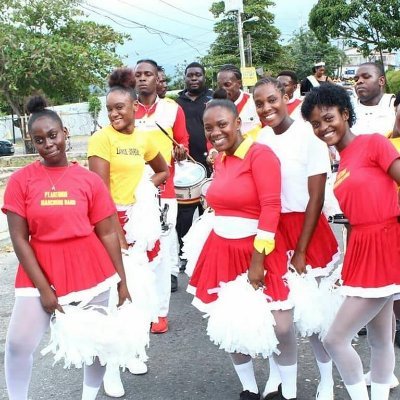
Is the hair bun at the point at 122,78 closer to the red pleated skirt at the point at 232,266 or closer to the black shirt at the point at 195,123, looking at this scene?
the red pleated skirt at the point at 232,266

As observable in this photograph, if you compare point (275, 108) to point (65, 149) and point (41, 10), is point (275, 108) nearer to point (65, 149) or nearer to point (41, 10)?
point (65, 149)

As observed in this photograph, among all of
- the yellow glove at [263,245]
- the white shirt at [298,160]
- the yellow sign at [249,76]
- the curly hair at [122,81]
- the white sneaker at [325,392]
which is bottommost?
the white sneaker at [325,392]

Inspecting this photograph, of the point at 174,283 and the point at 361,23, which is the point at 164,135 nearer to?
the point at 174,283

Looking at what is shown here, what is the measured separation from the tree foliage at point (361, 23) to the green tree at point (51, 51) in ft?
34.4

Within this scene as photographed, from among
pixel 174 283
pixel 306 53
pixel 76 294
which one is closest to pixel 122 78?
pixel 76 294

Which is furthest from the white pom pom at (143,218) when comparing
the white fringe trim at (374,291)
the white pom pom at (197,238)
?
the white fringe trim at (374,291)

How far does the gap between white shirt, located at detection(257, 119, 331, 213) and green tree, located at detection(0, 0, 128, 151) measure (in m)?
19.4

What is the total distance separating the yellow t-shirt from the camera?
12.7 feet

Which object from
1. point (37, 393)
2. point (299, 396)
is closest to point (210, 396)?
point (299, 396)

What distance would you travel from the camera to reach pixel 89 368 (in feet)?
11.0

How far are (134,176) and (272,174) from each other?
123 centimetres

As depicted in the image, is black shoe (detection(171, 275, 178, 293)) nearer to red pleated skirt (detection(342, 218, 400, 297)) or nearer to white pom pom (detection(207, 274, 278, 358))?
white pom pom (detection(207, 274, 278, 358))

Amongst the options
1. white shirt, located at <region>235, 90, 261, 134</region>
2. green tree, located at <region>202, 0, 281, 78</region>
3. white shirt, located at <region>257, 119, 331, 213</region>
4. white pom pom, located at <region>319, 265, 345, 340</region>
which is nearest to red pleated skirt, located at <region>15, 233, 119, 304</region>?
white shirt, located at <region>257, 119, 331, 213</region>

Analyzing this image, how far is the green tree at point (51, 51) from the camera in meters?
21.6
